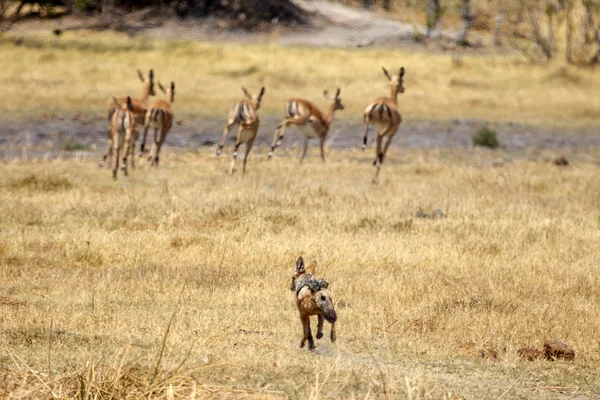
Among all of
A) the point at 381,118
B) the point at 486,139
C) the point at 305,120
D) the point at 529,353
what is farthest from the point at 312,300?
the point at 486,139

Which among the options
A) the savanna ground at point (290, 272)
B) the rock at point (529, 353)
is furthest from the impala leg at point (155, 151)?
the rock at point (529, 353)

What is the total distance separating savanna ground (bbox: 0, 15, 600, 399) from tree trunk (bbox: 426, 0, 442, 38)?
24.9 m

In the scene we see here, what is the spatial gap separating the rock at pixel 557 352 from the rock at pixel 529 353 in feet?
0.18

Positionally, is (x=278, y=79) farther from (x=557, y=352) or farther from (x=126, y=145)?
(x=557, y=352)

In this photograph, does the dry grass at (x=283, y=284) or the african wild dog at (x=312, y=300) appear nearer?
the african wild dog at (x=312, y=300)

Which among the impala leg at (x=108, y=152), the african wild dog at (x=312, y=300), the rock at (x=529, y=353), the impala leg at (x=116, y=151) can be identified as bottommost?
the impala leg at (x=108, y=152)

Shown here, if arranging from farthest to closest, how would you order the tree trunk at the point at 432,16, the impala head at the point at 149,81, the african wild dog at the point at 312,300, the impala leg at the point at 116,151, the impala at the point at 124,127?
the tree trunk at the point at 432,16
the impala head at the point at 149,81
the impala at the point at 124,127
the impala leg at the point at 116,151
the african wild dog at the point at 312,300

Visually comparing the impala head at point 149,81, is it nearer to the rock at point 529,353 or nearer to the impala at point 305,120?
the impala at point 305,120

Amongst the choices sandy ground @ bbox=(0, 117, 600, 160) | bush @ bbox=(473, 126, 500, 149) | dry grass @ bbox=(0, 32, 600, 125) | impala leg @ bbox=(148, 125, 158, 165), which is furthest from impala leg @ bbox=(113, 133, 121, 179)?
bush @ bbox=(473, 126, 500, 149)

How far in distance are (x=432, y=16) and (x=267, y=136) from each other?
25.0 m

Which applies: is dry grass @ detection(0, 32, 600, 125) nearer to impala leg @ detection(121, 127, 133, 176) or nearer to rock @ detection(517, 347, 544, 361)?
impala leg @ detection(121, 127, 133, 176)

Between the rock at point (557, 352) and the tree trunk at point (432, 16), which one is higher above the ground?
the rock at point (557, 352)

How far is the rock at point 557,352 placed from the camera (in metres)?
6.86

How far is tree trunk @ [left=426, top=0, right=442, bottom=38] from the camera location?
148 ft
